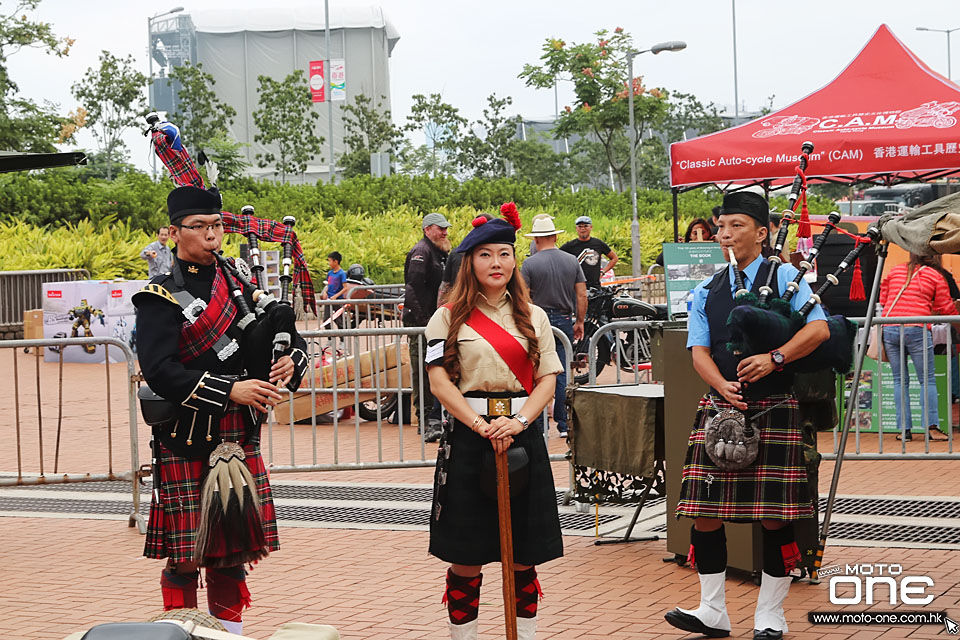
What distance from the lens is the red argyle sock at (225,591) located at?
4824 mm

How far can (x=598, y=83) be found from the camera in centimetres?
3850

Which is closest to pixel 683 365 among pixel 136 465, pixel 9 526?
pixel 136 465

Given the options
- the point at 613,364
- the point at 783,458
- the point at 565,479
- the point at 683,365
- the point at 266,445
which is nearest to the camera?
the point at 783,458

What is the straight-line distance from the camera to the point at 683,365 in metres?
6.50

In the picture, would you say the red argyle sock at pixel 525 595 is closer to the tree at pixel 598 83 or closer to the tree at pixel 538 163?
the tree at pixel 598 83

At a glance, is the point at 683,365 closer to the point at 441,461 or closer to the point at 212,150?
the point at 441,461

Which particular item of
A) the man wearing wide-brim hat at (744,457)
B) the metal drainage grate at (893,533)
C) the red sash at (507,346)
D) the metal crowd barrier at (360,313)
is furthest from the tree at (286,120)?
the red sash at (507,346)

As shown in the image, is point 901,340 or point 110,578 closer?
point 110,578

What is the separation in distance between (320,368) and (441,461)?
19.5ft

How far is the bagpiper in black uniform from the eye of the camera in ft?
15.3

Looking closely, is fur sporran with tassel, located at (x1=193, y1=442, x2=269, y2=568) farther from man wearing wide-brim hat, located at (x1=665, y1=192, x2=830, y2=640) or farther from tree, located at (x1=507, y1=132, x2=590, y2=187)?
tree, located at (x1=507, y1=132, x2=590, y2=187)

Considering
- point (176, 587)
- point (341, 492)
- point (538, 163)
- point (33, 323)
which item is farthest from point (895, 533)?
point (538, 163)

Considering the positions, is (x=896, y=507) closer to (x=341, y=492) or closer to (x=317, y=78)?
(x=341, y=492)

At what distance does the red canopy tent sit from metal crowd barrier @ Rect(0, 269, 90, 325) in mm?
13515
